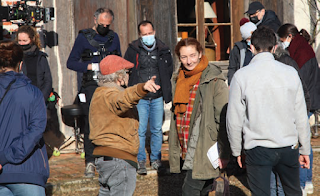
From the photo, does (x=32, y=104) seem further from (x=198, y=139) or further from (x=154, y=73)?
(x=154, y=73)

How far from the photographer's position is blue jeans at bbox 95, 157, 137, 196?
420cm

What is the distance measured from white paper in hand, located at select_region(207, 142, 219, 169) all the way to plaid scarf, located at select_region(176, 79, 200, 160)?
1.04ft

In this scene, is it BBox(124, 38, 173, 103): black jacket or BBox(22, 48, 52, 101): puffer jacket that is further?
BBox(22, 48, 52, 101): puffer jacket

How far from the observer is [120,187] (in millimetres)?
4207

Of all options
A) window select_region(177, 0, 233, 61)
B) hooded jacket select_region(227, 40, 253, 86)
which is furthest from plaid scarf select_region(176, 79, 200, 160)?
window select_region(177, 0, 233, 61)

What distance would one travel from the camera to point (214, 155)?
4.44 meters

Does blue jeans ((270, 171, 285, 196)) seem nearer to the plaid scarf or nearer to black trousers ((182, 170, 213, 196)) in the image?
black trousers ((182, 170, 213, 196))

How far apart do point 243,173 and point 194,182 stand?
255cm

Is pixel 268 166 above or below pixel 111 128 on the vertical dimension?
below

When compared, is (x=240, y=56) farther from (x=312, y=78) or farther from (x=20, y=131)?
(x=20, y=131)

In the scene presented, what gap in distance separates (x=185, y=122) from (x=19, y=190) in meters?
1.66

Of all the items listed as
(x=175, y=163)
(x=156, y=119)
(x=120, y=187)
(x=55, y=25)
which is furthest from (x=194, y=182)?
(x=55, y=25)

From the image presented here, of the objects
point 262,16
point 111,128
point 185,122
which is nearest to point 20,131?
point 111,128

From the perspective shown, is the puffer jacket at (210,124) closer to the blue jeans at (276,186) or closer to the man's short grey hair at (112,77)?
the blue jeans at (276,186)
